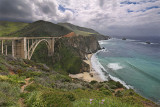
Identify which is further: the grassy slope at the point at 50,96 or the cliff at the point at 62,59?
the cliff at the point at 62,59

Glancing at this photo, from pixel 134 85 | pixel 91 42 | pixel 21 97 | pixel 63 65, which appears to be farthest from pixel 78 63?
pixel 91 42

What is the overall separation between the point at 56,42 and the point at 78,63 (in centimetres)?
2340

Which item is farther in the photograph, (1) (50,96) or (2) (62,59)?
(2) (62,59)

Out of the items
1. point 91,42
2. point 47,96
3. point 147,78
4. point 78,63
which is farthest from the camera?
point 91,42

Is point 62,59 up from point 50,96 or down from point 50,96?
down

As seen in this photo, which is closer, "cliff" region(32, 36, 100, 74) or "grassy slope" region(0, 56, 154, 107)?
"grassy slope" region(0, 56, 154, 107)

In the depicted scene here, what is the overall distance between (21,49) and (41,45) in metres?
34.5

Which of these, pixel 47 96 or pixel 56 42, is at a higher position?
pixel 56 42

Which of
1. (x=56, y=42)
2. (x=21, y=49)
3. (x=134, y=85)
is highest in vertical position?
(x=56, y=42)

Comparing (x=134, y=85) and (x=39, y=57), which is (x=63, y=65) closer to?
(x=39, y=57)

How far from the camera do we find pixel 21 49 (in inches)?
1044

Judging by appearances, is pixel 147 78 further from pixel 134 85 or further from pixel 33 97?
pixel 33 97

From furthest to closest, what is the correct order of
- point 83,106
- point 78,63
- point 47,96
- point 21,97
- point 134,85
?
point 78,63 → point 134,85 → point 21,97 → point 47,96 → point 83,106

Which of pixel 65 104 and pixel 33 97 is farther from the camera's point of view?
pixel 33 97
